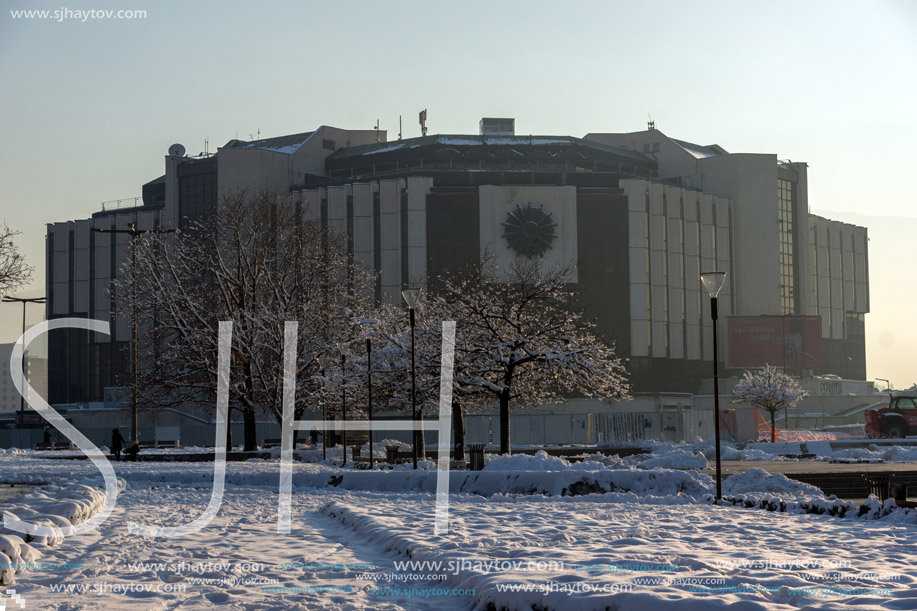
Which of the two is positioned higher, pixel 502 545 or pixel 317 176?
pixel 317 176

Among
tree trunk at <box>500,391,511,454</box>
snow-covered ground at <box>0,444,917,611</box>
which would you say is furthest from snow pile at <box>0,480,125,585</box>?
tree trunk at <box>500,391,511,454</box>

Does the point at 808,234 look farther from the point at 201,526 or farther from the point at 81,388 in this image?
the point at 201,526

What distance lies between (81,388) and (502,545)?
99673 millimetres

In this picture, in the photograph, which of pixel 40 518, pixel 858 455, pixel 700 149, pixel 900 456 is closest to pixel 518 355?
pixel 858 455

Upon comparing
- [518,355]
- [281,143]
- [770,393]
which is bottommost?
[770,393]

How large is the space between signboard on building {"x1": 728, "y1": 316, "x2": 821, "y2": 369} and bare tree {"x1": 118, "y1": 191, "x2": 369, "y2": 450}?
210ft

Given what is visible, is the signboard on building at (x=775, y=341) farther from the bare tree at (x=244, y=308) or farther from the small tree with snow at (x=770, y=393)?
the bare tree at (x=244, y=308)

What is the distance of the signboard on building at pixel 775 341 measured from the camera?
328ft

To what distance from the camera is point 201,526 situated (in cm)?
1456

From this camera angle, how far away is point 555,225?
92438 mm

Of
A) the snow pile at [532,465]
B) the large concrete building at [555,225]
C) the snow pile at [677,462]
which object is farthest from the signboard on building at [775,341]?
the snow pile at [532,465]

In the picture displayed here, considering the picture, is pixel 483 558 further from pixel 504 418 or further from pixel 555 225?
pixel 555 225

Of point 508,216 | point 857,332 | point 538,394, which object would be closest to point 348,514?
point 538,394

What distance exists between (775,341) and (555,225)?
25530mm
